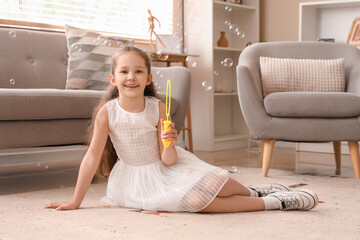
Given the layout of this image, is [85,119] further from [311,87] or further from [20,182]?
[311,87]

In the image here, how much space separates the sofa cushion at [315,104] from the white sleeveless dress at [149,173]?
914 millimetres

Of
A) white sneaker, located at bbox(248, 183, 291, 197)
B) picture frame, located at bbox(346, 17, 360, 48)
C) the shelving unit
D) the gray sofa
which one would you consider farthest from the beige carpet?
picture frame, located at bbox(346, 17, 360, 48)

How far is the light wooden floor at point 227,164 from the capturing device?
2.21 m

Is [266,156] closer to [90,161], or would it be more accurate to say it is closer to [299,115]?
[299,115]

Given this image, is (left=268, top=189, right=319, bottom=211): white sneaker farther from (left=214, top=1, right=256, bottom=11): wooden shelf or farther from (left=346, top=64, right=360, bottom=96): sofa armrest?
(left=214, top=1, right=256, bottom=11): wooden shelf

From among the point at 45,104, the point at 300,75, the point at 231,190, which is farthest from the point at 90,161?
the point at 300,75

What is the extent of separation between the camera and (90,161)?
5.21 feet

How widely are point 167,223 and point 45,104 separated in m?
0.90

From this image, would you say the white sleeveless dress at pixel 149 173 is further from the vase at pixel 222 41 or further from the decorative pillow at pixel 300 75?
the vase at pixel 222 41

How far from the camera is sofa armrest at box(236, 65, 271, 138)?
252cm

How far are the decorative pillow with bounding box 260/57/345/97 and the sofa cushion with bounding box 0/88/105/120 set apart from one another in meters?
1.02

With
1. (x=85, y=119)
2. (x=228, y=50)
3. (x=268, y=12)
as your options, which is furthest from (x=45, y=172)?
(x=268, y=12)

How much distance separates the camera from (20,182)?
2299 mm

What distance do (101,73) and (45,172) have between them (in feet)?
1.99
